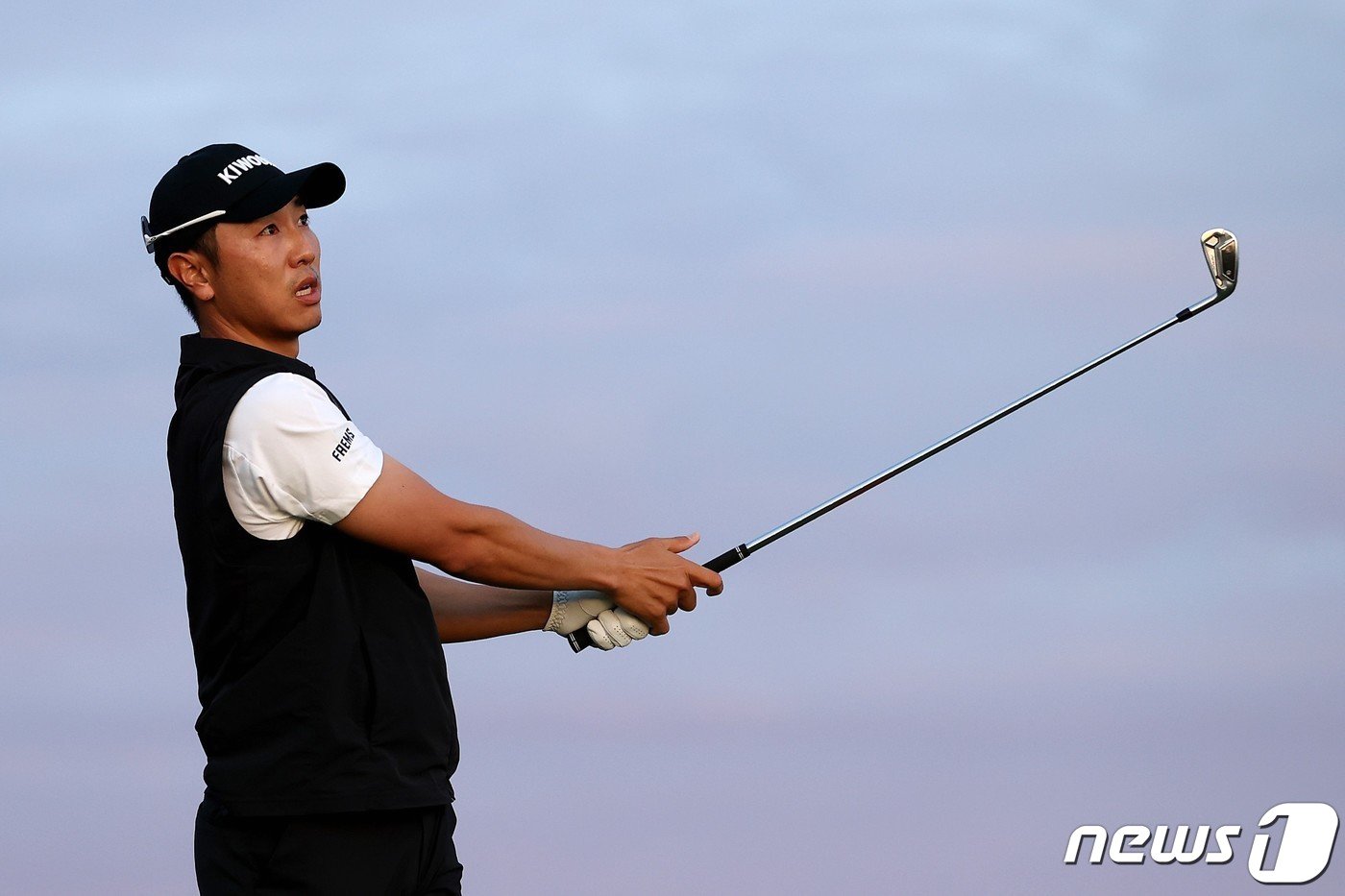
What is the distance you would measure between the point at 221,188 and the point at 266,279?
0.29 meters

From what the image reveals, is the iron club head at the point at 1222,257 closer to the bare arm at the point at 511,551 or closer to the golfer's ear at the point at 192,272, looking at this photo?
the bare arm at the point at 511,551

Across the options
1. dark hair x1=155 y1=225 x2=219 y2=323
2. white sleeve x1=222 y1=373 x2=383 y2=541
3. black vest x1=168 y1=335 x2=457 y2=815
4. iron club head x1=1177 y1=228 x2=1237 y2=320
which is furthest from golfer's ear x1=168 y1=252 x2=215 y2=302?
iron club head x1=1177 y1=228 x2=1237 y2=320

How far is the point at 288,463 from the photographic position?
413 cm

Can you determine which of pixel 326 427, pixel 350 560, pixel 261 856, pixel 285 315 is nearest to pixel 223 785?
pixel 261 856

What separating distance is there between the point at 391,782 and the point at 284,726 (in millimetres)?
307

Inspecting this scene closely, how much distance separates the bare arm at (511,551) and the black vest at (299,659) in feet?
0.46

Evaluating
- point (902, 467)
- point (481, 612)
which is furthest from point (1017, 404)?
point (481, 612)

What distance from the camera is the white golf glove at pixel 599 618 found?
195 inches

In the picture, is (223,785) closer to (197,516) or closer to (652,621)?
(197,516)

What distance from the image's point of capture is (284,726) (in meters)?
4.19

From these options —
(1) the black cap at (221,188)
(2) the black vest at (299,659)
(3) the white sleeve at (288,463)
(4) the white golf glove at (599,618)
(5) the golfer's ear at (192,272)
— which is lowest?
(2) the black vest at (299,659)

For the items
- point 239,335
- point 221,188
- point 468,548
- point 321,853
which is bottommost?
point 321,853

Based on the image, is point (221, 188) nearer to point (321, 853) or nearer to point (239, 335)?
point (239, 335)

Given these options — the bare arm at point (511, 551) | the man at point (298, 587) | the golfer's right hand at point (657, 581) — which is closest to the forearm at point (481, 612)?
the bare arm at point (511, 551)
